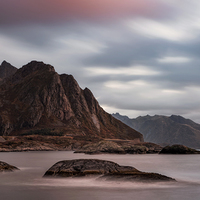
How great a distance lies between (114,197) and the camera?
91.1 ft

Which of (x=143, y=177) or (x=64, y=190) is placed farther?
(x=143, y=177)

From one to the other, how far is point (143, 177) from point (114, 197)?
10.0 m

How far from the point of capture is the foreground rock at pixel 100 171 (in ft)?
122

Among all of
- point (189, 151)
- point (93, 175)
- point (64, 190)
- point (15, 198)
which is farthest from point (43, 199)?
point (189, 151)

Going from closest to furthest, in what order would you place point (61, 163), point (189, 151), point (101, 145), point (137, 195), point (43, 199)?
1. point (43, 199)
2. point (137, 195)
3. point (61, 163)
4. point (189, 151)
5. point (101, 145)

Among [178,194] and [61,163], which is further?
[61,163]

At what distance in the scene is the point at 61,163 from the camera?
42469 mm

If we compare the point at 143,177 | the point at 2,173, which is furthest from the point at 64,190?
the point at 2,173

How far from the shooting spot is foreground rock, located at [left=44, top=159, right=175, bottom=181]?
37331 mm

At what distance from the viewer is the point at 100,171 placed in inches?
1578

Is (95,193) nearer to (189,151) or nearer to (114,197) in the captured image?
(114,197)

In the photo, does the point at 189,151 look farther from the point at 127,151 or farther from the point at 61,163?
the point at 61,163

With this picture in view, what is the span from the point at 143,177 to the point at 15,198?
16503 millimetres

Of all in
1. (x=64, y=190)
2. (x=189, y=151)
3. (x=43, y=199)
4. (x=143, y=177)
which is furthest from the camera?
(x=189, y=151)
